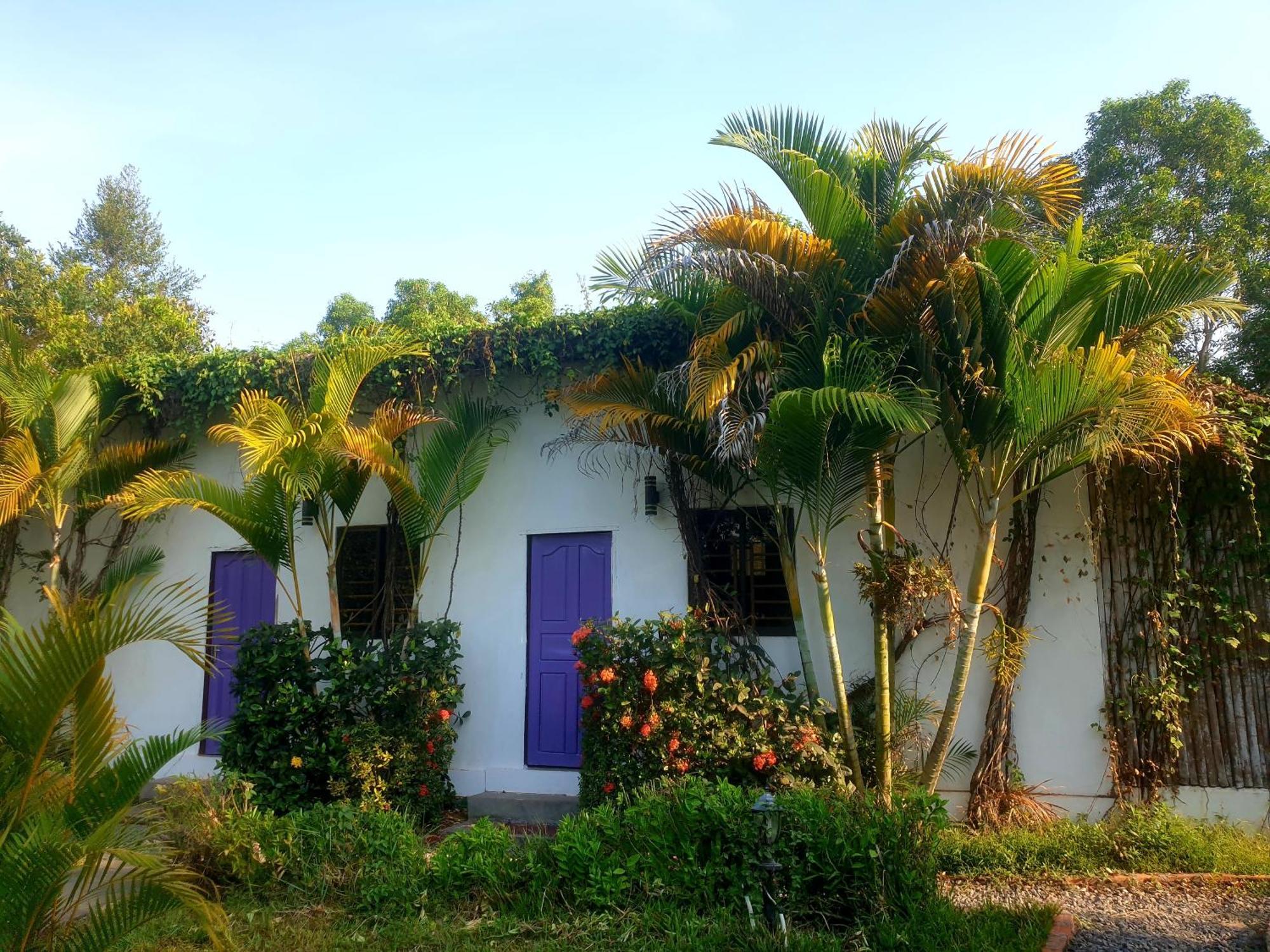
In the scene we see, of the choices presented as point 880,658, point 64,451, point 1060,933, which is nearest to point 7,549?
point 64,451

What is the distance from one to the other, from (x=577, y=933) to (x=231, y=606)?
5787 millimetres

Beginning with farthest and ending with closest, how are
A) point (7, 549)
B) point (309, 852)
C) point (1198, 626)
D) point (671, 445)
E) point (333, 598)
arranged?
point (7, 549) < point (333, 598) < point (671, 445) < point (1198, 626) < point (309, 852)

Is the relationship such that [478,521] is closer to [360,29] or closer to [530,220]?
[530,220]

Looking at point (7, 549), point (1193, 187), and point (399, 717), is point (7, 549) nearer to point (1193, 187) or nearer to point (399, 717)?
point (399, 717)

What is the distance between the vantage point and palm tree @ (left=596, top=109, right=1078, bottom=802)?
17.6 ft

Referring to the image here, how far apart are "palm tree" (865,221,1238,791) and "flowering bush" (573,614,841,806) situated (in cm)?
Result: 96

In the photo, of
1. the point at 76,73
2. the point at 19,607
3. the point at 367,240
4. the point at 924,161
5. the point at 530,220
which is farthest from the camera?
the point at 367,240

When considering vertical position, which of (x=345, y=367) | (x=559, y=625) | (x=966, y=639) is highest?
(x=345, y=367)

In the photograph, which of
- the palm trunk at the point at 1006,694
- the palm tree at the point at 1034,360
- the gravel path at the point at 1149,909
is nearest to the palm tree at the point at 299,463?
the palm tree at the point at 1034,360

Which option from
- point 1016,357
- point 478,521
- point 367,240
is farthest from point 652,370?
point 367,240

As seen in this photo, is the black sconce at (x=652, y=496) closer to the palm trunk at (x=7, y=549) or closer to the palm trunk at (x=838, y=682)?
the palm trunk at (x=838, y=682)

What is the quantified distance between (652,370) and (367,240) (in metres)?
5.08

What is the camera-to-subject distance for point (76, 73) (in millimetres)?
6578

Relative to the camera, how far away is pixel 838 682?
5766 millimetres
